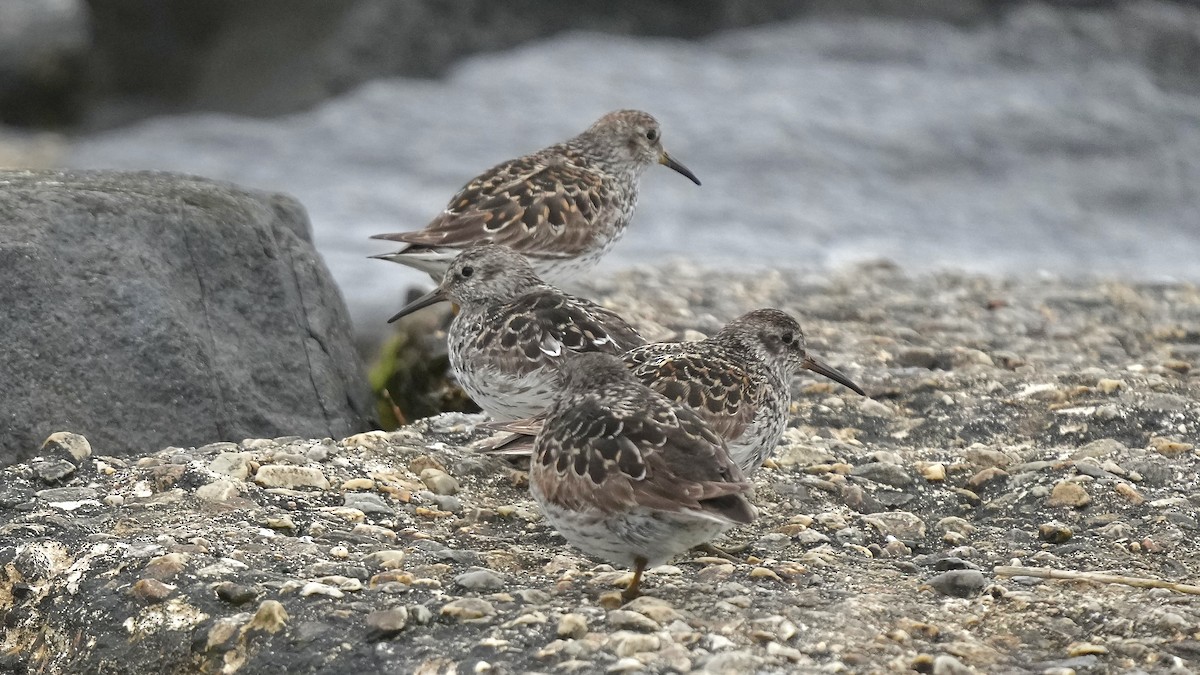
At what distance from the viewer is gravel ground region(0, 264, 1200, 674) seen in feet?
14.4

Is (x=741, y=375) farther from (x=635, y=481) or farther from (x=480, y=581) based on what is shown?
(x=480, y=581)

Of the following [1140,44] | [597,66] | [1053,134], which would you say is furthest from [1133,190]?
[597,66]

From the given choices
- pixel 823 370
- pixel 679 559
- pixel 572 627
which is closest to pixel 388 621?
pixel 572 627

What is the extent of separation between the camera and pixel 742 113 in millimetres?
15695

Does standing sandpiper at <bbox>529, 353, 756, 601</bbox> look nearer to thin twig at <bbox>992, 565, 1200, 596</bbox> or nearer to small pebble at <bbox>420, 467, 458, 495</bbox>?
small pebble at <bbox>420, 467, 458, 495</bbox>

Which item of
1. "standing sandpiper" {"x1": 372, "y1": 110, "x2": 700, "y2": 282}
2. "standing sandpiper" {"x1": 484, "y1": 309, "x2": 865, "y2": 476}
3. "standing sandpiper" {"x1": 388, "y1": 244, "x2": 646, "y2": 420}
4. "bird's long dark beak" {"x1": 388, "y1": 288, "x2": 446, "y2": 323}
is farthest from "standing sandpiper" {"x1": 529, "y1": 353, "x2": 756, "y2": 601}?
"standing sandpiper" {"x1": 372, "y1": 110, "x2": 700, "y2": 282}

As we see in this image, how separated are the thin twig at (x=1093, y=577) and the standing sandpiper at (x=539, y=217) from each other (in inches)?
137

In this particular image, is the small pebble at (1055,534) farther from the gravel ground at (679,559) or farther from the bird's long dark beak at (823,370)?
the bird's long dark beak at (823,370)

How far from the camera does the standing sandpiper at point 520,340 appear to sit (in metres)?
6.08

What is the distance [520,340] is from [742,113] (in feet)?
32.8

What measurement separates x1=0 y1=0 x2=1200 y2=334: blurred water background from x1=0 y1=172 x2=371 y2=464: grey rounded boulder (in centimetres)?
614

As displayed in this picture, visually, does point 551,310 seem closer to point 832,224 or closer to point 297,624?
point 297,624

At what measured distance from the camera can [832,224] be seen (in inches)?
526

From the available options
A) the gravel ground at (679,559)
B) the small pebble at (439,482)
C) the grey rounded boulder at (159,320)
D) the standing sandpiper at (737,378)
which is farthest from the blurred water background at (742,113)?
the small pebble at (439,482)
